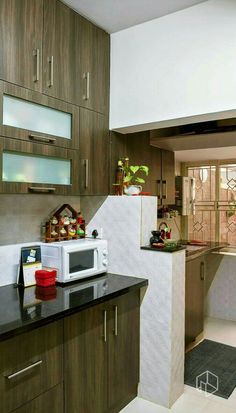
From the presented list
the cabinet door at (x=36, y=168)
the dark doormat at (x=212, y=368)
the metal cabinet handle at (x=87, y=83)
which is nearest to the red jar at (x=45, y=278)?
the cabinet door at (x=36, y=168)

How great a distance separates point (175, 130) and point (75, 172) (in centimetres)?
140

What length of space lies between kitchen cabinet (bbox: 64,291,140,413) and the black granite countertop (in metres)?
0.08

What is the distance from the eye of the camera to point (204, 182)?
15.5 ft

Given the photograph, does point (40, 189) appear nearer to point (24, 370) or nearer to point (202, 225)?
point (24, 370)

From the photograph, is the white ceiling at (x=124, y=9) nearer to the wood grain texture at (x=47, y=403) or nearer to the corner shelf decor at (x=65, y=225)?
the corner shelf decor at (x=65, y=225)

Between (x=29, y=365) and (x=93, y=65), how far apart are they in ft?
6.58

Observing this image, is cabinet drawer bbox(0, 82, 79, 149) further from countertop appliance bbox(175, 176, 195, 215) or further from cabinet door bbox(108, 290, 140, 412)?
countertop appliance bbox(175, 176, 195, 215)

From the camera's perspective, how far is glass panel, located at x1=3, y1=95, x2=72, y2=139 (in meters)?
1.86

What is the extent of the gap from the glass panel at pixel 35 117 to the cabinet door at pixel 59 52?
12 cm

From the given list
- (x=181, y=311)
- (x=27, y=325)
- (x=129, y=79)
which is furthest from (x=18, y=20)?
(x=181, y=311)

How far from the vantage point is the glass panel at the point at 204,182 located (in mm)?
4652

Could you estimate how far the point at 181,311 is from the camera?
2418 mm

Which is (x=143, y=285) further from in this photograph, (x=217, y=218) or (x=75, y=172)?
(x=217, y=218)

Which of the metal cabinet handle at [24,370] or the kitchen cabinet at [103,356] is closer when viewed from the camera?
the metal cabinet handle at [24,370]
